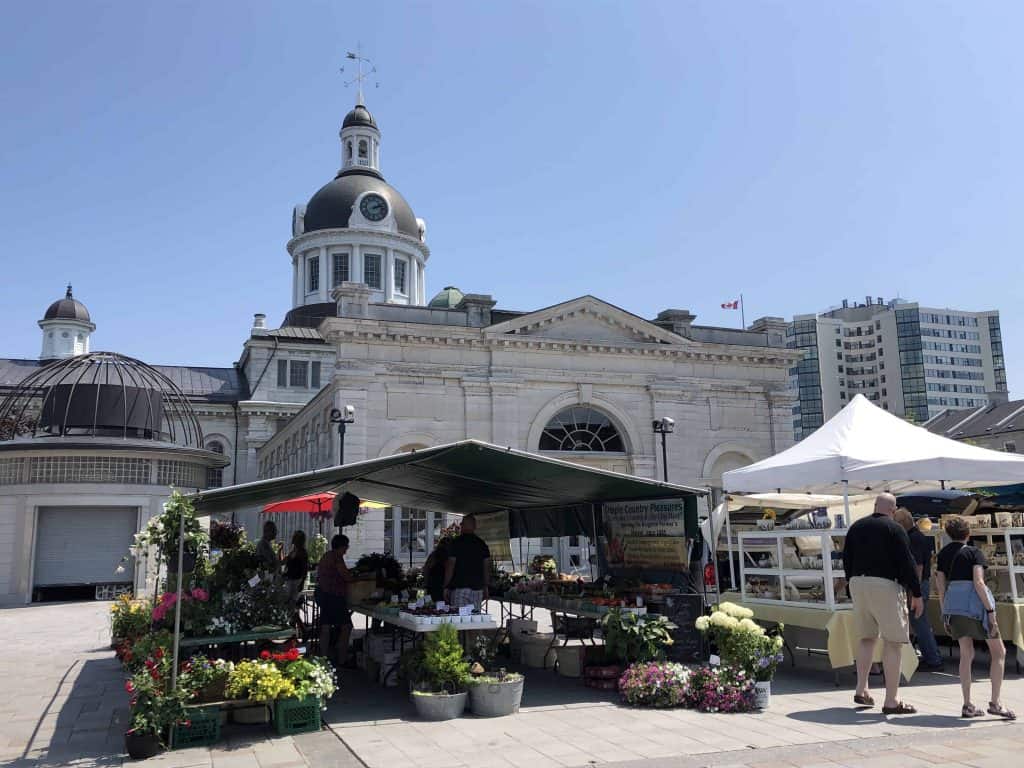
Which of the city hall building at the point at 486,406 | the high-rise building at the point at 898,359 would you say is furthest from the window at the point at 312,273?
the high-rise building at the point at 898,359

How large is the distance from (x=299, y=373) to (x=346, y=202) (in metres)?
12.5

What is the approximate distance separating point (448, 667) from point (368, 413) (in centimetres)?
2121

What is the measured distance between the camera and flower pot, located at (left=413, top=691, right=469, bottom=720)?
9.14 m

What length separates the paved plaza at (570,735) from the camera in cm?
742

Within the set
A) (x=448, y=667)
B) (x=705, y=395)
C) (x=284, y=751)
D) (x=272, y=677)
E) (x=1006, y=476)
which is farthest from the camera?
(x=705, y=395)

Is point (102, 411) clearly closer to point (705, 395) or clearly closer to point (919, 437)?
point (705, 395)

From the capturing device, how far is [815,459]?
1251 cm

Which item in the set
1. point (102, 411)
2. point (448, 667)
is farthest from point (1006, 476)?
point (102, 411)

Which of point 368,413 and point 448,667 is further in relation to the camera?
point 368,413

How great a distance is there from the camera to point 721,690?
30.8 feet

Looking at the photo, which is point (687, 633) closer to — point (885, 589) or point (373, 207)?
point (885, 589)

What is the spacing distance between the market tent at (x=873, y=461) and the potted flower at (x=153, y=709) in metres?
8.56

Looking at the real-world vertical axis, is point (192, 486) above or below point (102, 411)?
below

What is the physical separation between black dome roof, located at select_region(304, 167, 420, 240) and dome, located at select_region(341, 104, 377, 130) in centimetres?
438
